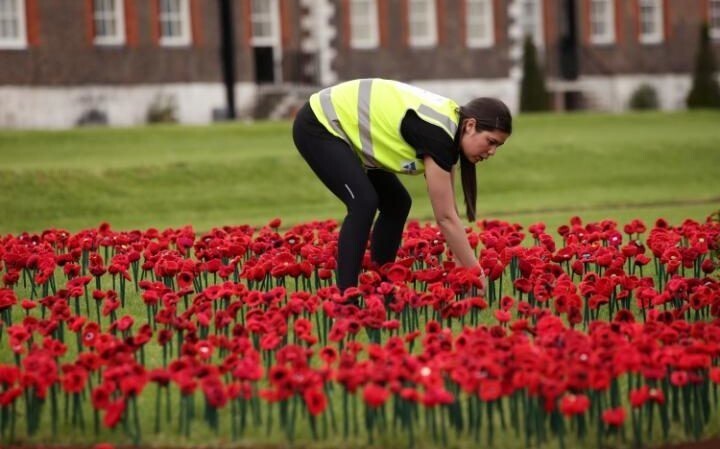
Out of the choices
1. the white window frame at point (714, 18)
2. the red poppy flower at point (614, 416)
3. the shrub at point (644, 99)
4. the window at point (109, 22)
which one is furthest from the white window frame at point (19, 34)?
the red poppy flower at point (614, 416)

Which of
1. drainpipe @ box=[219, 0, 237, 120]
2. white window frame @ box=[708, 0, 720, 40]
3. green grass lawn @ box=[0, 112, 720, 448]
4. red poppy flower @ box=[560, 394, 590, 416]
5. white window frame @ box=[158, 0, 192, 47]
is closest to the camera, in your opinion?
red poppy flower @ box=[560, 394, 590, 416]

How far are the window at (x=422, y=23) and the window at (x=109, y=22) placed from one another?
9630 mm

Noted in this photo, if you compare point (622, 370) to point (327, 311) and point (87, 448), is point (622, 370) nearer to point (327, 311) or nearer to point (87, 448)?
point (327, 311)

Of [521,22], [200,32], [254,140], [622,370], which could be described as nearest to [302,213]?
[254,140]

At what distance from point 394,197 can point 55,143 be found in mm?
20601

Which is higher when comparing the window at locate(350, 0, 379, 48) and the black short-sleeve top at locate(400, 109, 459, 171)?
the window at locate(350, 0, 379, 48)

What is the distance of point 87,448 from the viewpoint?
7191 millimetres

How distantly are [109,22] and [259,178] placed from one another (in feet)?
51.5

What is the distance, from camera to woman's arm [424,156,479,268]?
30.5ft

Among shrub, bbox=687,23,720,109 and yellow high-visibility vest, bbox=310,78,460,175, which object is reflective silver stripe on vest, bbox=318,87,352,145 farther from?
shrub, bbox=687,23,720,109

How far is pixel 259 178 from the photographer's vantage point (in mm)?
25562

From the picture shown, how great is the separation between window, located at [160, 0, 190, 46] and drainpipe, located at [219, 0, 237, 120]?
1080 millimetres

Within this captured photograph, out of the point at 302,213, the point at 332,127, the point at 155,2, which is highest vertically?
the point at 155,2

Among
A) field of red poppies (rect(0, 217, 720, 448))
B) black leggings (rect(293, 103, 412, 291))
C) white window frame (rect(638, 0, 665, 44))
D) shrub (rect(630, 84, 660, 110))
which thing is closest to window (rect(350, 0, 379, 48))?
shrub (rect(630, 84, 660, 110))
